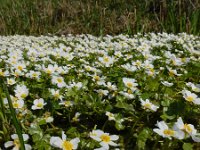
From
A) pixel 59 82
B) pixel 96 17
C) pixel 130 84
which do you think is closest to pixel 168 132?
pixel 130 84

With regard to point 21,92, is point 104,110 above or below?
below

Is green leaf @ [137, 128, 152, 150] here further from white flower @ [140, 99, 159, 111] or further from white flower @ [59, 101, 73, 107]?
white flower @ [59, 101, 73, 107]

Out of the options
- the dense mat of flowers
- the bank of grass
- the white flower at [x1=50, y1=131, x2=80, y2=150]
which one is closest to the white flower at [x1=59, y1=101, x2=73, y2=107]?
the dense mat of flowers

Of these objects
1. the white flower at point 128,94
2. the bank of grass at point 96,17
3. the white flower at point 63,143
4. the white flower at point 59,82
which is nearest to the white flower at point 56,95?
the white flower at point 59,82

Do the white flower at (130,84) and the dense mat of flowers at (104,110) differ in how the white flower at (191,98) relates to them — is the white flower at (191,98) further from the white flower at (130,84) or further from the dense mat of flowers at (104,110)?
the white flower at (130,84)

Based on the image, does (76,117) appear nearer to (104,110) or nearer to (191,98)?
(104,110)

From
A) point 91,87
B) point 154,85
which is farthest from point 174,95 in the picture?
point 91,87
